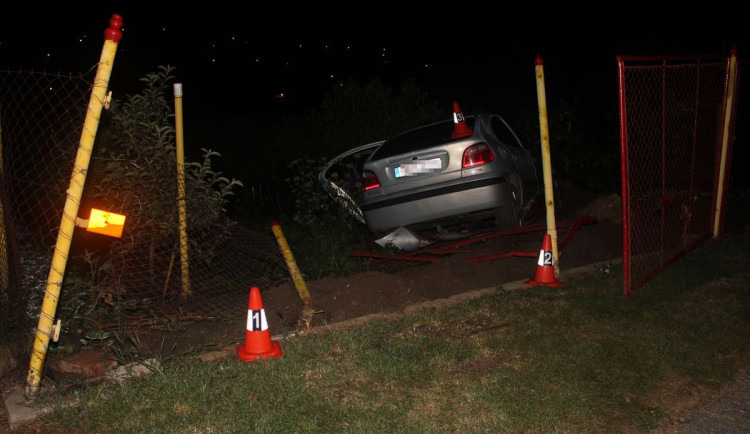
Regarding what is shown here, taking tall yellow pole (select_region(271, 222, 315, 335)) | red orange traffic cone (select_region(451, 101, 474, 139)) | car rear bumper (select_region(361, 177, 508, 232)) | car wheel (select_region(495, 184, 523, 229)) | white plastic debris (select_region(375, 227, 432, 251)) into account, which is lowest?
white plastic debris (select_region(375, 227, 432, 251))

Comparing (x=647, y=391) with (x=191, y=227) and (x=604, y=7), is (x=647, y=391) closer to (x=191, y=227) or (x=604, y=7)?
(x=191, y=227)

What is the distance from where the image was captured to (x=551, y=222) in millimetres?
6277

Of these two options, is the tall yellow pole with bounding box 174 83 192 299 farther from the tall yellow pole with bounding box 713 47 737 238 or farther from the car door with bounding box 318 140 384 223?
the tall yellow pole with bounding box 713 47 737 238

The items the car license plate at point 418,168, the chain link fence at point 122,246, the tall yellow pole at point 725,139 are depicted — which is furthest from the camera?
the car license plate at point 418,168

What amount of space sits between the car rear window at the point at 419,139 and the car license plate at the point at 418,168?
0.51 feet

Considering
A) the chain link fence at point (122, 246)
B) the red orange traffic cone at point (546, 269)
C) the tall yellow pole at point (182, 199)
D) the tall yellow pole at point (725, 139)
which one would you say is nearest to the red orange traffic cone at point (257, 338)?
the chain link fence at point (122, 246)

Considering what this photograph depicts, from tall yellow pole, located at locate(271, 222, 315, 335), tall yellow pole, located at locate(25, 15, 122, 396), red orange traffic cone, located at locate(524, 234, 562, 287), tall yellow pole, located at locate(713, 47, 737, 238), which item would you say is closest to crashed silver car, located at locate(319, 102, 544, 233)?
red orange traffic cone, located at locate(524, 234, 562, 287)

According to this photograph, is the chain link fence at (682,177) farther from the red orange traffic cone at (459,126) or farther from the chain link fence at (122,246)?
the chain link fence at (122,246)

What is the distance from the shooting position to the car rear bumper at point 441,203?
7.44 meters

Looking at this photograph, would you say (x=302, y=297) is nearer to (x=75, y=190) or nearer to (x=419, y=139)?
(x=75, y=190)

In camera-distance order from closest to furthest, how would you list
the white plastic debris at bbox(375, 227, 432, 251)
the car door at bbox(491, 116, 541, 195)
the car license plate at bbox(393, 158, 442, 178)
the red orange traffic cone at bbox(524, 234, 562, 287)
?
the red orange traffic cone at bbox(524, 234, 562, 287) → the car license plate at bbox(393, 158, 442, 178) → the white plastic debris at bbox(375, 227, 432, 251) → the car door at bbox(491, 116, 541, 195)

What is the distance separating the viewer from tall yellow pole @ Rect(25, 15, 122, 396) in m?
3.94

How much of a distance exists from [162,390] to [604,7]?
667 inches

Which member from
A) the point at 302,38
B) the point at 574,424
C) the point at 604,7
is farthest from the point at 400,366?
the point at 302,38
